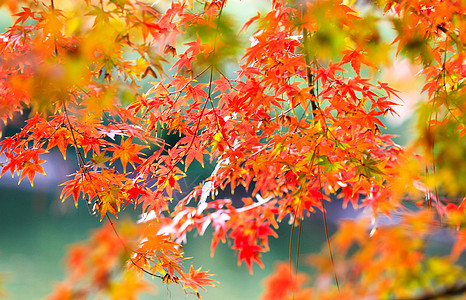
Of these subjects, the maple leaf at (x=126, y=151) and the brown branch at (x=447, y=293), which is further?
the maple leaf at (x=126, y=151)

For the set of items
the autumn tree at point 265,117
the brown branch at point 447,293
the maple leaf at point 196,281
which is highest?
the autumn tree at point 265,117

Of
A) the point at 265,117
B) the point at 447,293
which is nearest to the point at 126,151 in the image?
the point at 265,117

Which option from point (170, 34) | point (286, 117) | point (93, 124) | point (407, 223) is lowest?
point (407, 223)

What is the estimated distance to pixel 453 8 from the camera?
0.80 m

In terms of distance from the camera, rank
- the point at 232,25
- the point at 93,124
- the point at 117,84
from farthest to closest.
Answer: the point at 93,124 < the point at 232,25 < the point at 117,84

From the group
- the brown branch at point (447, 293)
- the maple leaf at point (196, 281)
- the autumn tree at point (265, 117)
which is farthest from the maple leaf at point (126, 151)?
the brown branch at point (447, 293)

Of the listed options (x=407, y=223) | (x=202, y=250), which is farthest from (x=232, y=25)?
(x=202, y=250)

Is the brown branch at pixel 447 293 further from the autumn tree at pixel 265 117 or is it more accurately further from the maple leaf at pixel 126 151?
the maple leaf at pixel 126 151

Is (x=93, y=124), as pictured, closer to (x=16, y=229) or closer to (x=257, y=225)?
(x=257, y=225)

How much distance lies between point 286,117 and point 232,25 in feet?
1.22

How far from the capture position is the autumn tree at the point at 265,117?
44cm

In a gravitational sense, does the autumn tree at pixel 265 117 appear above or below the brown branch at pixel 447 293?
above

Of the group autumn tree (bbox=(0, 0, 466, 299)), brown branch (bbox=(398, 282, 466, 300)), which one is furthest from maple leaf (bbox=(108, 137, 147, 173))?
brown branch (bbox=(398, 282, 466, 300))

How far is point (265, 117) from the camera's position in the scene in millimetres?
1129
